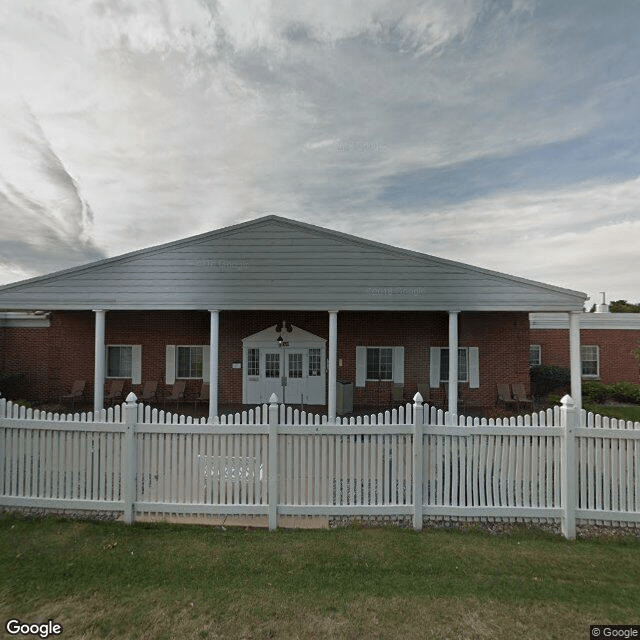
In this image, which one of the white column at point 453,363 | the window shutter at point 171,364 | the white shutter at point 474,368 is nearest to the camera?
the white column at point 453,363

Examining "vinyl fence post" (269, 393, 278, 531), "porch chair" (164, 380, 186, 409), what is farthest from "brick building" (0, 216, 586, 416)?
"vinyl fence post" (269, 393, 278, 531)

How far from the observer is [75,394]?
14.1m

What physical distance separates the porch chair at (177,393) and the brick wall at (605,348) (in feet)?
46.7

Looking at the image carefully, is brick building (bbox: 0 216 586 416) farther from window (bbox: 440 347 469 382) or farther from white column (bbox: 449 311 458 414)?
white column (bbox: 449 311 458 414)

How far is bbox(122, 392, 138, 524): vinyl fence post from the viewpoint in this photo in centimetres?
485

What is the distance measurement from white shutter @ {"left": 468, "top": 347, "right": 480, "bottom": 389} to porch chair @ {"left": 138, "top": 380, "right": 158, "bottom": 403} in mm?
10913

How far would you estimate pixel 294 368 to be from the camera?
46.8 ft

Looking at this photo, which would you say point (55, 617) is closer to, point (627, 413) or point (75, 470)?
point (75, 470)

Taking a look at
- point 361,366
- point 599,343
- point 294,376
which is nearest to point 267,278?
point 294,376

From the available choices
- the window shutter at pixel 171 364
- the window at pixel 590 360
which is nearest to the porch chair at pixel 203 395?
the window shutter at pixel 171 364

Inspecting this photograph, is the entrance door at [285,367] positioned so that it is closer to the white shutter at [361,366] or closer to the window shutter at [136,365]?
the white shutter at [361,366]

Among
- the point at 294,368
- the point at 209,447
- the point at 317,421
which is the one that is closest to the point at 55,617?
the point at 209,447

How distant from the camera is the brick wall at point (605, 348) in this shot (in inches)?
675

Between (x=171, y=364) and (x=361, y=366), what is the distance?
6708mm
